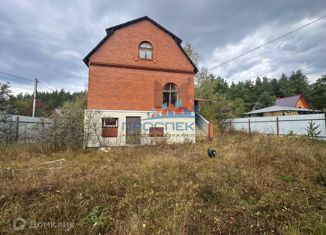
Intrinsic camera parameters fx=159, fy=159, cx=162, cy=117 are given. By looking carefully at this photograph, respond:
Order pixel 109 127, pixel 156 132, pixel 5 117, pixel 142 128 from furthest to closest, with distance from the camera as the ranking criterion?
pixel 156 132, pixel 142 128, pixel 109 127, pixel 5 117

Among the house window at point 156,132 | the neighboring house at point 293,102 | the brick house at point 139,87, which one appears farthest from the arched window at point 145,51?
the neighboring house at point 293,102

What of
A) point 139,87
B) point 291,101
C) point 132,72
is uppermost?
point 291,101

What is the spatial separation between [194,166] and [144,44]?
10.2m

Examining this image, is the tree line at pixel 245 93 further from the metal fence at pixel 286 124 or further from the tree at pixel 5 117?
the tree at pixel 5 117

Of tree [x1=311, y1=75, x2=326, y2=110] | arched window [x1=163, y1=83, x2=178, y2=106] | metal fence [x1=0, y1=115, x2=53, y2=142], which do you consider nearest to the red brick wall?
arched window [x1=163, y1=83, x2=178, y2=106]

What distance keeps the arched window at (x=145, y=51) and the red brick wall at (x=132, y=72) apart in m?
0.28

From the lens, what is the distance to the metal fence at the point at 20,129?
360 inches

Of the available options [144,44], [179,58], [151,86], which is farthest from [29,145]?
[179,58]

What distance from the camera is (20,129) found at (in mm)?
10203

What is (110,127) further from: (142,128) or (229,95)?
(229,95)

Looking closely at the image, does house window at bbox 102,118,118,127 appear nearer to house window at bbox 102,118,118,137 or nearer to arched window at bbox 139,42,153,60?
house window at bbox 102,118,118,137

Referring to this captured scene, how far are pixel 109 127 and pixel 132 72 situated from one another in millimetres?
4395

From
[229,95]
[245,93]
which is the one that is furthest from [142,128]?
[245,93]

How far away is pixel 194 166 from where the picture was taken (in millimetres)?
6203
